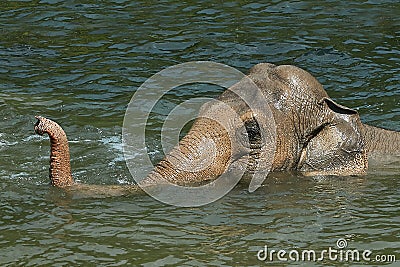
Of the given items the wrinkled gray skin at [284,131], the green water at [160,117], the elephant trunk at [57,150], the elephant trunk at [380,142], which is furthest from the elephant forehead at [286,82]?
the elephant trunk at [57,150]

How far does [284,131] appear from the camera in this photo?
863 cm

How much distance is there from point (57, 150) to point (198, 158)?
112 centimetres

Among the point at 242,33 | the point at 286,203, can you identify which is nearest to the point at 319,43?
the point at 242,33

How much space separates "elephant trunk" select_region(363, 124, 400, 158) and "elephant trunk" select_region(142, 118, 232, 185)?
205 cm

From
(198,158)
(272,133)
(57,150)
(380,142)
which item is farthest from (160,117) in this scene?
(57,150)

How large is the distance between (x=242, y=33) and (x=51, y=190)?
7792 mm

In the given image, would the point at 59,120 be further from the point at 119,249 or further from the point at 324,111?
the point at 119,249

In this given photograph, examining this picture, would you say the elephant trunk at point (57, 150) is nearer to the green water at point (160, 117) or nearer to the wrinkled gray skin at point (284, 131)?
the green water at point (160, 117)

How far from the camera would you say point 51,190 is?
8102mm

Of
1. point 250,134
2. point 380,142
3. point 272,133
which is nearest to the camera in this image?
point 250,134

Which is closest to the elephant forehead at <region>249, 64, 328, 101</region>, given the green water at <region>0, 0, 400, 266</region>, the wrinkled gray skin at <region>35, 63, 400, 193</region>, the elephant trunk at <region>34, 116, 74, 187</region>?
the wrinkled gray skin at <region>35, 63, 400, 193</region>

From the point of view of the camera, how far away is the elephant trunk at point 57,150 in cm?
736

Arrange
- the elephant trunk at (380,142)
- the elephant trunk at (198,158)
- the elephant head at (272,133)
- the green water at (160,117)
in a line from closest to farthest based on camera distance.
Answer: the green water at (160,117) < the elephant trunk at (198,158) < the elephant head at (272,133) < the elephant trunk at (380,142)

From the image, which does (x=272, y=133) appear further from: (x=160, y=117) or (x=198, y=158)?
(x=160, y=117)
